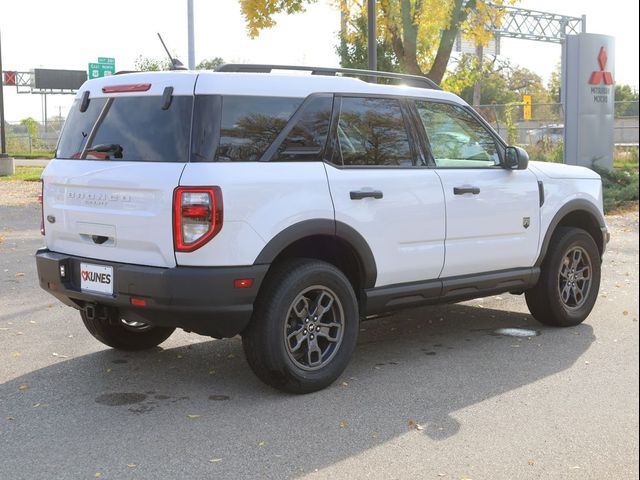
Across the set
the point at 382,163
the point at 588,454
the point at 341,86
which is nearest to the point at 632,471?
the point at 588,454

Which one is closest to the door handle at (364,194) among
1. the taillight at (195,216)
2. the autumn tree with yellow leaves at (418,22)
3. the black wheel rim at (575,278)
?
the taillight at (195,216)

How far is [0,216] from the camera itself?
50.9 ft

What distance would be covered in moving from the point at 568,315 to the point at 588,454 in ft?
9.59

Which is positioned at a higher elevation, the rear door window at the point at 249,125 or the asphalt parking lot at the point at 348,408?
the rear door window at the point at 249,125

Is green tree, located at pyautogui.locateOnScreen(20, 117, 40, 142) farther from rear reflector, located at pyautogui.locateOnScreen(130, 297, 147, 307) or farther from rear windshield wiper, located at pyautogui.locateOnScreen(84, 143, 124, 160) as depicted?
rear reflector, located at pyautogui.locateOnScreen(130, 297, 147, 307)

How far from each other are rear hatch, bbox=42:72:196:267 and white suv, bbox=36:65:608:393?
0.01 meters

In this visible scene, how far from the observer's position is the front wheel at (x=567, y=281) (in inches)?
272

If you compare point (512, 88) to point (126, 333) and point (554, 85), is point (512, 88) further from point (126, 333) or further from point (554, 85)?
point (126, 333)

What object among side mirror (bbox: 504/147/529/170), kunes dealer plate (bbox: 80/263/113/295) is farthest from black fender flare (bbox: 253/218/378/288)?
side mirror (bbox: 504/147/529/170)

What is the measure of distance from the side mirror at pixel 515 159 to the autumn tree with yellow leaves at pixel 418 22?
11.5 meters

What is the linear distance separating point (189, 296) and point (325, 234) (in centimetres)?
97

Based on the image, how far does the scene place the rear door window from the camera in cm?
497

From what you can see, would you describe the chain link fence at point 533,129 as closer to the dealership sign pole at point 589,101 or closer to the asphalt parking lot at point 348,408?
the dealership sign pole at point 589,101

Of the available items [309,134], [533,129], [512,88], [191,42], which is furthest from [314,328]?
[512,88]
